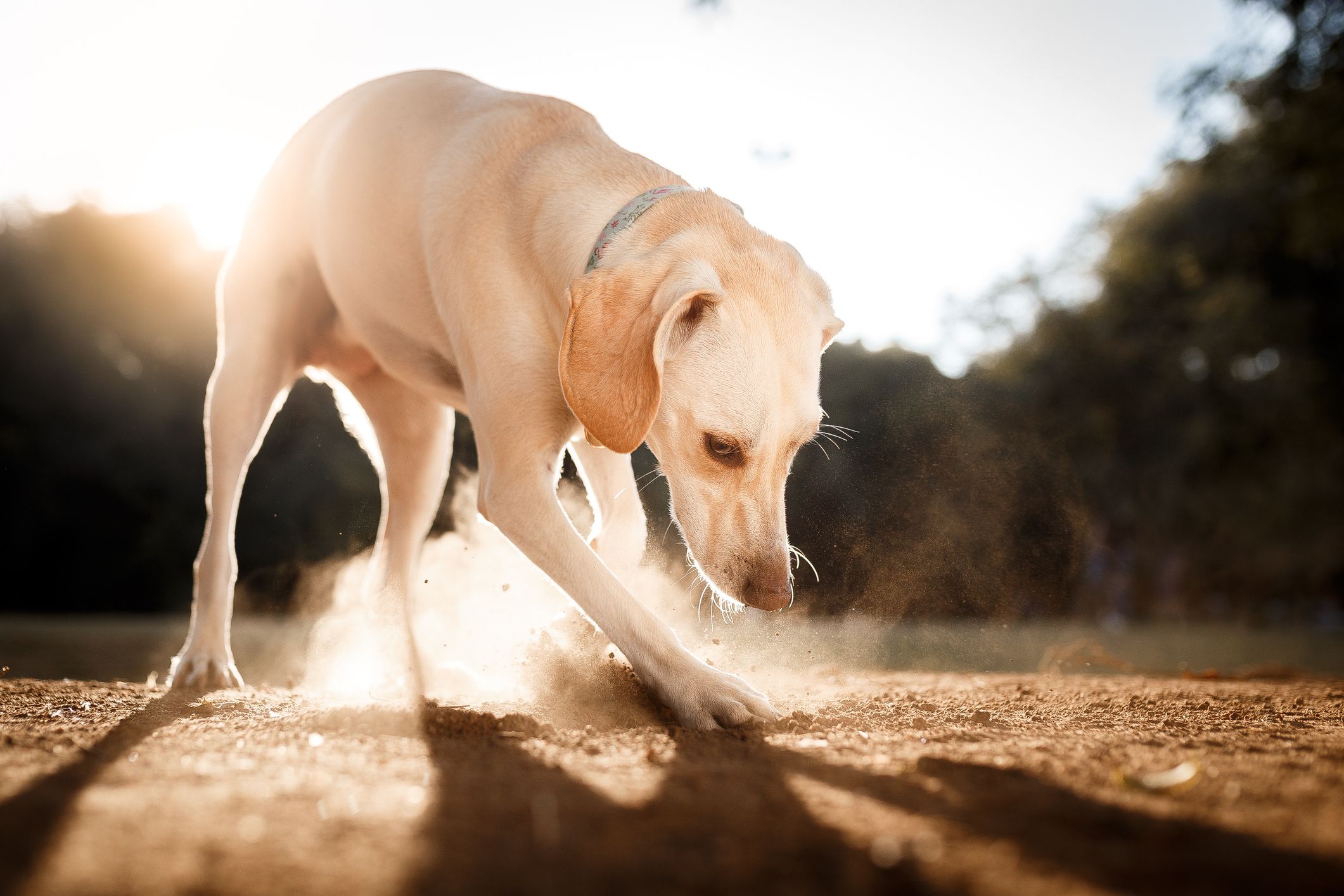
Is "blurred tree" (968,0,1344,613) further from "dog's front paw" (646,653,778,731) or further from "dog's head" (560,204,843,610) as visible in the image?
"dog's front paw" (646,653,778,731)

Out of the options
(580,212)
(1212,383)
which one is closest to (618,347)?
(580,212)

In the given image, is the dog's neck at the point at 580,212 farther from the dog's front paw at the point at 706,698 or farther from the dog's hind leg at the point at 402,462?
the dog's hind leg at the point at 402,462

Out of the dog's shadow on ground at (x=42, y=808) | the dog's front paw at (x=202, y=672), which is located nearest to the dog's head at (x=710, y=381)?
the dog's shadow on ground at (x=42, y=808)

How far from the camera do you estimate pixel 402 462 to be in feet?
14.3

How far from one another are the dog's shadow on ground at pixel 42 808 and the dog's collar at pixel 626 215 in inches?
59.2

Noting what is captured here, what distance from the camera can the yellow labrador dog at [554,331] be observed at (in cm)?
242

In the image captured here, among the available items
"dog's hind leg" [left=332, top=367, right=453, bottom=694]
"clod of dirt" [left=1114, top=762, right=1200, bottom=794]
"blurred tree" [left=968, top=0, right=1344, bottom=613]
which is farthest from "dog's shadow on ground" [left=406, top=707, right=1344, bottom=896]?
"blurred tree" [left=968, top=0, right=1344, bottom=613]

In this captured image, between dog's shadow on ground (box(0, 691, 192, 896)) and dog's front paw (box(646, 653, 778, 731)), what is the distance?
46.4 inches

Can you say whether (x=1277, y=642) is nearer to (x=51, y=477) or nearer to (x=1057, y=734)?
(x=1057, y=734)

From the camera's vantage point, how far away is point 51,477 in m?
14.5

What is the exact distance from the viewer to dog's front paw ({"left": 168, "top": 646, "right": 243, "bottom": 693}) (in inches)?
133

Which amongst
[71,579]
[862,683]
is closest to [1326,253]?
[862,683]

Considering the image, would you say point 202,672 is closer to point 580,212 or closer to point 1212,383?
point 580,212

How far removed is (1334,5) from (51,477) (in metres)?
18.8
